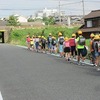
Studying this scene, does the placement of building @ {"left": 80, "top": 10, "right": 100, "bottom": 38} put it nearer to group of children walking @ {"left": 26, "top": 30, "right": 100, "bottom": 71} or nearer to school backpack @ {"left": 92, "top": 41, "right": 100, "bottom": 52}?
group of children walking @ {"left": 26, "top": 30, "right": 100, "bottom": 71}

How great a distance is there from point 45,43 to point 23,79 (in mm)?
21049

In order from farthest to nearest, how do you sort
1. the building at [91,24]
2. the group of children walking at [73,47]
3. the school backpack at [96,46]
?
the building at [91,24], the group of children walking at [73,47], the school backpack at [96,46]

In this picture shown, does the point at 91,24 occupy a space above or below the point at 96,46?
above

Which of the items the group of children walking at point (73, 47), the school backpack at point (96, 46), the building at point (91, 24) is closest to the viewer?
the school backpack at point (96, 46)

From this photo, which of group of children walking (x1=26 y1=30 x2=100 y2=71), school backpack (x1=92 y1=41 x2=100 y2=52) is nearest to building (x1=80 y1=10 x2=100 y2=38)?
group of children walking (x1=26 y1=30 x2=100 y2=71)

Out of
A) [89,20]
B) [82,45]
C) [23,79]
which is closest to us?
[23,79]

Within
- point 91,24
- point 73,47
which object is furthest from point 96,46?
point 91,24

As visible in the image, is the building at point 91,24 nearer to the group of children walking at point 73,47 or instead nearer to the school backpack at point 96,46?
→ the group of children walking at point 73,47

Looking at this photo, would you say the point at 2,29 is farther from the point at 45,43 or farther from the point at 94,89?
the point at 94,89

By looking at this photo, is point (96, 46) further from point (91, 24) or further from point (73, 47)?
point (91, 24)

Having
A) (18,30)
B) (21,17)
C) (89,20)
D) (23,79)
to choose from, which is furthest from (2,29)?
(21,17)

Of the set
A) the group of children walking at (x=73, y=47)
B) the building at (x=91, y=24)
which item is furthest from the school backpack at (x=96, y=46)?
the building at (x=91, y=24)

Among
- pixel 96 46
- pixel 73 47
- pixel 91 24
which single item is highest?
pixel 91 24

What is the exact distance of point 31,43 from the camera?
127 feet
